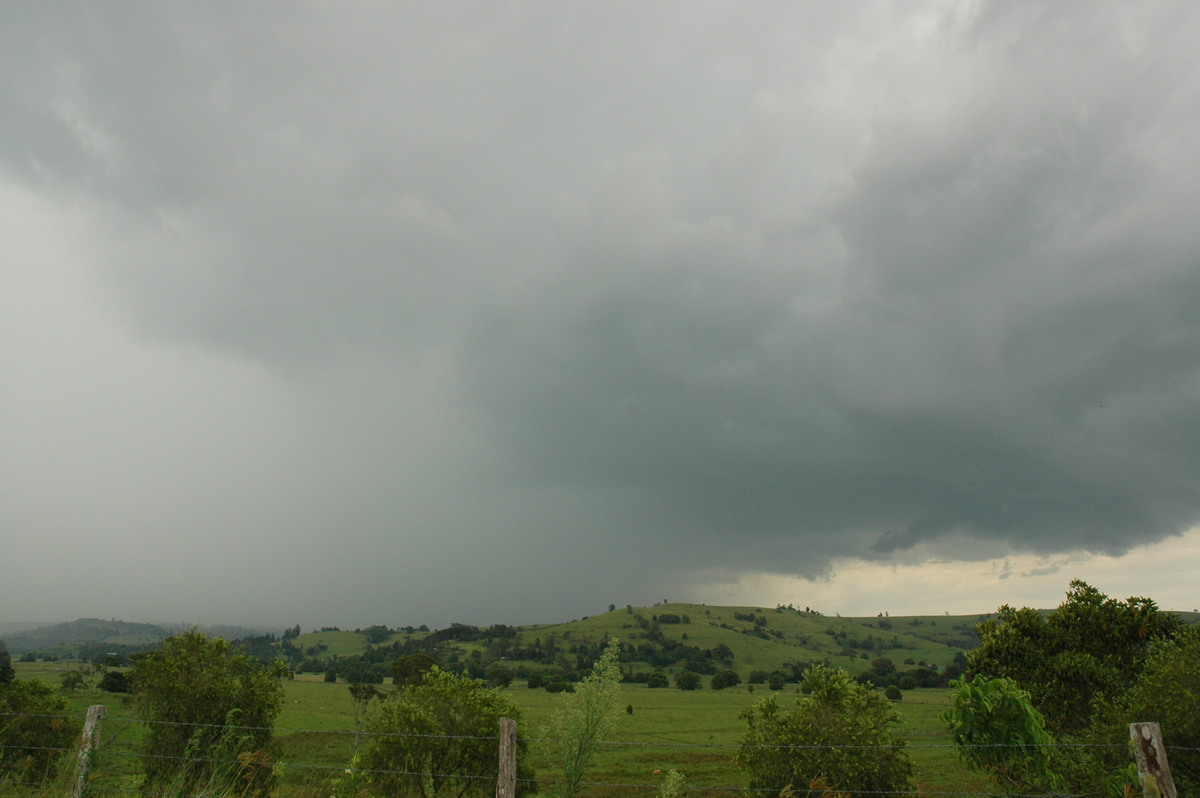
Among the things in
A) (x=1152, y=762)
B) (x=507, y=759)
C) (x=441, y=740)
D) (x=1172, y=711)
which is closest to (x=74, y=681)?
(x=441, y=740)

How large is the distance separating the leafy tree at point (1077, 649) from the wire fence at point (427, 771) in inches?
105

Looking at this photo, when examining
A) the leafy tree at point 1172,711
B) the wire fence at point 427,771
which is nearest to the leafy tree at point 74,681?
the wire fence at point 427,771

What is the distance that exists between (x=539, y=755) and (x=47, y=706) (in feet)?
143

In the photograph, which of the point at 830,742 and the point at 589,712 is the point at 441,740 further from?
the point at 830,742

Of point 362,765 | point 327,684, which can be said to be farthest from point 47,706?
point 327,684

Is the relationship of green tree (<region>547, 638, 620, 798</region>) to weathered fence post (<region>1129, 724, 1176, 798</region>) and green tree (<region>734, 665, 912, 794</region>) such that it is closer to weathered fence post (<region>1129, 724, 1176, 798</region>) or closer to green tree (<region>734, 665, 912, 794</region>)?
green tree (<region>734, 665, 912, 794</region>)

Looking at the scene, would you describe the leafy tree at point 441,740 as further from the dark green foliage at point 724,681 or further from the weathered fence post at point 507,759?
the dark green foliage at point 724,681

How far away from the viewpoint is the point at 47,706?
38.1m

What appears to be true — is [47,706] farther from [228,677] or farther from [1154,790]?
[1154,790]

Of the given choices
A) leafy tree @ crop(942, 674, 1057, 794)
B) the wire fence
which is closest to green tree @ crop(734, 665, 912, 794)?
the wire fence

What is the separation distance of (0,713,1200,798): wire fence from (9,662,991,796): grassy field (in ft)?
0.63

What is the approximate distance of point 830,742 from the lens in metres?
28.9

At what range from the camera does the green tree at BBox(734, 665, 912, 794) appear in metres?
28.4

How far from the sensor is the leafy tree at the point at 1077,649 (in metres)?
26.0
